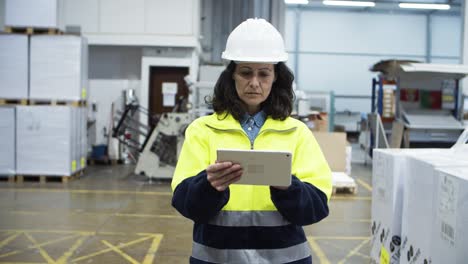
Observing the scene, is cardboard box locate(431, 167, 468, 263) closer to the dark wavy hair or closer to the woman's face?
Result: the dark wavy hair

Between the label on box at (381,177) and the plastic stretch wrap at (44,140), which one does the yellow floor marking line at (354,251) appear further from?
the plastic stretch wrap at (44,140)

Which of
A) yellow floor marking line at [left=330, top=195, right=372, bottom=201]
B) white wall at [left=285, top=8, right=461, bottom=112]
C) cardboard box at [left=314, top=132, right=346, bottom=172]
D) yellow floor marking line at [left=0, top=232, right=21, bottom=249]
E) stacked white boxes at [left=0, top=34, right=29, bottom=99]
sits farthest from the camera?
white wall at [left=285, top=8, right=461, bottom=112]

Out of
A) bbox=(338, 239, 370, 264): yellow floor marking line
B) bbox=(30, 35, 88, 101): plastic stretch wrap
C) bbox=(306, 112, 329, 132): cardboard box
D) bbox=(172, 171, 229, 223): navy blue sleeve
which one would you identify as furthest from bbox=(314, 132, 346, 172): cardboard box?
bbox=(172, 171, 229, 223): navy blue sleeve

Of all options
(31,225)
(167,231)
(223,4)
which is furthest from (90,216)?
(223,4)

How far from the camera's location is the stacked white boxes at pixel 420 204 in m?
2.28

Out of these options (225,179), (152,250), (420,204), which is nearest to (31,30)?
(152,250)

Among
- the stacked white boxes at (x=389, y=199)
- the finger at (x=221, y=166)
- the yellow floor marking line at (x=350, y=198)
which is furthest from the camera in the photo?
the yellow floor marking line at (x=350, y=198)

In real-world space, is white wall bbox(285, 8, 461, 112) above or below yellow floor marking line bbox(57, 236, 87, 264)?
above

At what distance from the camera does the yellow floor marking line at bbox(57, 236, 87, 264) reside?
4.60 m

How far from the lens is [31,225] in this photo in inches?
229

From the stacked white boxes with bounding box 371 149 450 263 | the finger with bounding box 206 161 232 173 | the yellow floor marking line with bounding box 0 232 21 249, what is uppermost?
the finger with bounding box 206 161 232 173

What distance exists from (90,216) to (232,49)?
5.09 m

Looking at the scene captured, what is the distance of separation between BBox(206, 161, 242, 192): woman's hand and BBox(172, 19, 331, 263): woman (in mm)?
65

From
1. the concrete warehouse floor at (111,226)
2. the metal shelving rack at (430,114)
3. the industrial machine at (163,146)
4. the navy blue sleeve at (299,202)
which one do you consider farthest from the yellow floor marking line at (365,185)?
the navy blue sleeve at (299,202)
